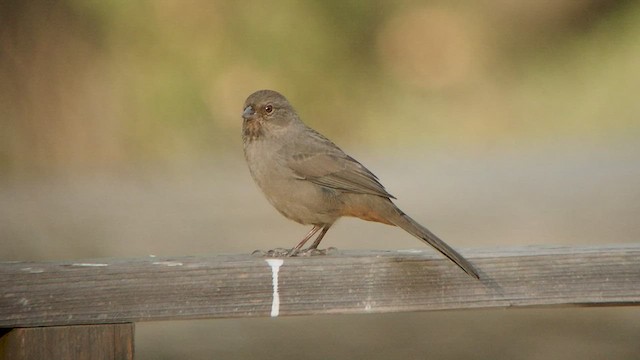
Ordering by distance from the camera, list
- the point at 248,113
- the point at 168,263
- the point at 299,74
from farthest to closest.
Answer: the point at 299,74, the point at 248,113, the point at 168,263

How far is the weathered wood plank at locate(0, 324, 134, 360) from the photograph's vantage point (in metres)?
3.55

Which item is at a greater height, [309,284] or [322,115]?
[322,115]

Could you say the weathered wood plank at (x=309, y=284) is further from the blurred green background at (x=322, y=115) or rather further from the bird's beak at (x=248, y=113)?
the blurred green background at (x=322, y=115)

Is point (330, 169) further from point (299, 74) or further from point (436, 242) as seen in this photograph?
point (299, 74)

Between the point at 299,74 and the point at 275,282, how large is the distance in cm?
644

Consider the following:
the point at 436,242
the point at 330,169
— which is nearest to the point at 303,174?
the point at 330,169

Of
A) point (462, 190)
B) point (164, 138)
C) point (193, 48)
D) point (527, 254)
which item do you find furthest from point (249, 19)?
point (527, 254)

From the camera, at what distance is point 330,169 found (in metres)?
5.62

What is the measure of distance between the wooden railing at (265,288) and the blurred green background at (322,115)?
2.99 metres

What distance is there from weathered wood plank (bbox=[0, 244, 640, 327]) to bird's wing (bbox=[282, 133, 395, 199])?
53.9 inches

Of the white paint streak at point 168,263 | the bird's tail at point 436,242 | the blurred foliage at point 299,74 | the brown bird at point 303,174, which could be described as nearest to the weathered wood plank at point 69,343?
the white paint streak at point 168,263

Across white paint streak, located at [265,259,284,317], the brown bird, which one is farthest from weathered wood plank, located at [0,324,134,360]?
the brown bird

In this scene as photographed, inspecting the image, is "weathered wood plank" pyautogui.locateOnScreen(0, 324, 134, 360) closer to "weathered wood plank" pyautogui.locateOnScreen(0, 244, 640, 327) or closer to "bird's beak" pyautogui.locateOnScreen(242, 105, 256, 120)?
"weathered wood plank" pyautogui.locateOnScreen(0, 244, 640, 327)

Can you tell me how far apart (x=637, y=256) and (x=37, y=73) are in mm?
6987
